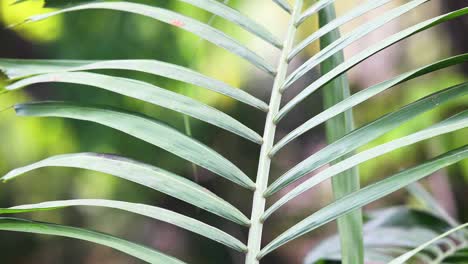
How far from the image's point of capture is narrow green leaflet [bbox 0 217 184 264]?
1.09 feet

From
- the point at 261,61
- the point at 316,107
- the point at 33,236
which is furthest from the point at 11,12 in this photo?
the point at 261,61

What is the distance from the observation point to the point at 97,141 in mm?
1334

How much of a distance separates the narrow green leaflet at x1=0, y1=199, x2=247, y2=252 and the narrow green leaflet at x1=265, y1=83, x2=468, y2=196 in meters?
0.07

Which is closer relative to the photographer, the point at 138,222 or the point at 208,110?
the point at 208,110

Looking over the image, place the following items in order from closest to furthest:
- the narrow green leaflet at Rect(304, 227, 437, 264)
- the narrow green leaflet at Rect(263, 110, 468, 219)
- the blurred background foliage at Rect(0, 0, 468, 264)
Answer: the narrow green leaflet at Rect(263, 110, 468, 219) < the narrow green leaflet at Rect(304, 227, 437, 264) < the blurred background foliage at Rect(0, 0, 468, 264)

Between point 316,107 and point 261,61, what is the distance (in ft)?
3.33

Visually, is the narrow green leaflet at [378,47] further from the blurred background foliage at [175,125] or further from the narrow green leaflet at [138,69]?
the blurred background foliage at [175,125]

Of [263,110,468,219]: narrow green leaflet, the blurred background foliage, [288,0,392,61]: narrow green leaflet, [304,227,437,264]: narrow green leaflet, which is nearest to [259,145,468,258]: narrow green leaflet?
[263,110,468,219]: narrow green leaflet

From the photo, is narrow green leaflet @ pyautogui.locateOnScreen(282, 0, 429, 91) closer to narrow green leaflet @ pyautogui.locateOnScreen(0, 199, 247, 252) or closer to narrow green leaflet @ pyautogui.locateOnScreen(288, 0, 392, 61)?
narrow green leaflet @ pyautogui.locateOnScreen(288, 0, 392, 61)

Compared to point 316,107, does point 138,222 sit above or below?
below

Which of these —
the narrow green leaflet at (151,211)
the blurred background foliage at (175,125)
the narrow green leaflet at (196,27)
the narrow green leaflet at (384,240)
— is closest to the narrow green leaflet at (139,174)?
the narrow green leaflet at (151,211)

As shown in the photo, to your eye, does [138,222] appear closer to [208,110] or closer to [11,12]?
[11,12]

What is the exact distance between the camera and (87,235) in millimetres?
342

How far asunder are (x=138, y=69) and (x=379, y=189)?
0.18 meters
